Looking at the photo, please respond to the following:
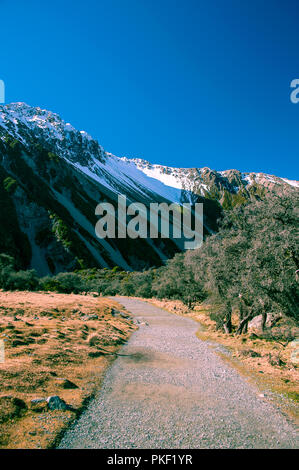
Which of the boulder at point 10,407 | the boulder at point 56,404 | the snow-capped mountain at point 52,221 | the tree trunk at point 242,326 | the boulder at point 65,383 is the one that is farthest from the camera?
the snow-capped mountain at point 52,221

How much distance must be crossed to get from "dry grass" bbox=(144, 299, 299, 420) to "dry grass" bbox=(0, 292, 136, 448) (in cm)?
724

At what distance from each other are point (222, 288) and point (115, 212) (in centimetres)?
15153

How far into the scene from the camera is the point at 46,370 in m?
10.2

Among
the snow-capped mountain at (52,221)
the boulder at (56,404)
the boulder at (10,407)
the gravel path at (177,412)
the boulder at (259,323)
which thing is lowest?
the boulder at (259,323)

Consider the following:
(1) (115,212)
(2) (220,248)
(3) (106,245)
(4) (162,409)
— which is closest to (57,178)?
(1) (115,212)

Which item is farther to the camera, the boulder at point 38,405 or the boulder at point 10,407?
the boulder at point 38,405

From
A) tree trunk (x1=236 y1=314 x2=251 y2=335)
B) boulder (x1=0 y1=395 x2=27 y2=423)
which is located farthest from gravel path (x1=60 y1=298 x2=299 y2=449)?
tree trunk (x1=236 y1=314 x2=251 y2=335)

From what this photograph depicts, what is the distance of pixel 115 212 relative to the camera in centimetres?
16925

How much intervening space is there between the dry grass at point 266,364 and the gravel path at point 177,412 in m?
0.80

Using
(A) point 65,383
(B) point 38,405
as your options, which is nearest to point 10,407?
(B) point 38,405

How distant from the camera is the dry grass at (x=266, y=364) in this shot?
10.2 meters

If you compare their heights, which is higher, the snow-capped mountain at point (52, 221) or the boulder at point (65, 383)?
the snow-capped mountain at point (52, 221)

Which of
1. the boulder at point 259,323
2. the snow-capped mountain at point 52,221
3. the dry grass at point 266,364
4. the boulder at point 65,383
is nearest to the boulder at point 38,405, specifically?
the boulder at point 65,383

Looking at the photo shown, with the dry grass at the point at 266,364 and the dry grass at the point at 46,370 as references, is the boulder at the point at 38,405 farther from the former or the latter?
the dry grass at the point at 266,364
